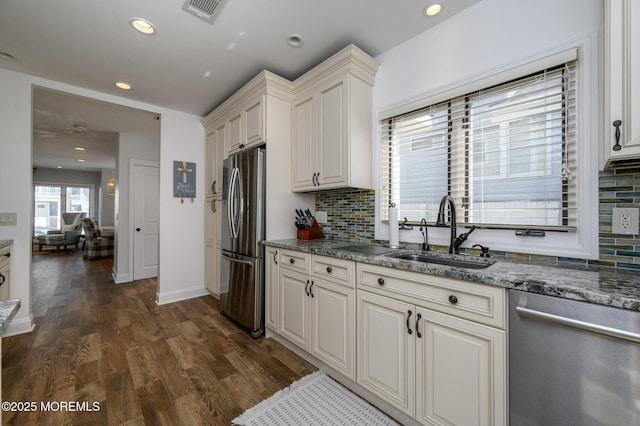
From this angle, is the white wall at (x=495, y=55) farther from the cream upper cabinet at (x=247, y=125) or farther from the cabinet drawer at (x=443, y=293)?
the cream upper cabinet at (x=247, y=125)

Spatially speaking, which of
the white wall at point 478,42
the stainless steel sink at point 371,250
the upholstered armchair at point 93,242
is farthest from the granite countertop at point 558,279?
the upholstered armchair at point 93,242

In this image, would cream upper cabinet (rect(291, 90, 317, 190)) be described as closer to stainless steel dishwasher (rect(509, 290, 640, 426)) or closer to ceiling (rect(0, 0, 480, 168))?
ceiling (rect(0, 0, 480, 168))

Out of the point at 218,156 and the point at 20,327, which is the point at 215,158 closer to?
the point at 218,156

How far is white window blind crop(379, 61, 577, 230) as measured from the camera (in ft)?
4.87

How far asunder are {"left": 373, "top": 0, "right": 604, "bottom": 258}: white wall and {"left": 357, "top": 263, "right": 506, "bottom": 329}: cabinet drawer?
0.63m

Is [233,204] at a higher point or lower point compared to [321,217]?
higher

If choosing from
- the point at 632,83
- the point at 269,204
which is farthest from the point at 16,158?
the point at 632,83

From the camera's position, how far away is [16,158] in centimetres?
259

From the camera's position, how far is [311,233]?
2631mm

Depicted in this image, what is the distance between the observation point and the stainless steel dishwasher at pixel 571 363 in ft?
2.91

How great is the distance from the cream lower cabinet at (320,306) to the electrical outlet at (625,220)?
1.33 m

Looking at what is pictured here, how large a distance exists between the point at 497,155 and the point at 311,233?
1635mm

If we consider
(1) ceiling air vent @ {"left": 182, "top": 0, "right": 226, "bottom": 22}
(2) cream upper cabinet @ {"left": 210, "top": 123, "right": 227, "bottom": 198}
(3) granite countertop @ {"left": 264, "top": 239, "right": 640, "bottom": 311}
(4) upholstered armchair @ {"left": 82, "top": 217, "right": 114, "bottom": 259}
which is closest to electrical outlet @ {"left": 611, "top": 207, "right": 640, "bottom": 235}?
(3) granite countertop @ {"left": 264, "top": 239, "right": 640, "bottom": 311}

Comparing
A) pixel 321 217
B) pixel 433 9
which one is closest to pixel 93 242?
pixel 321 217
